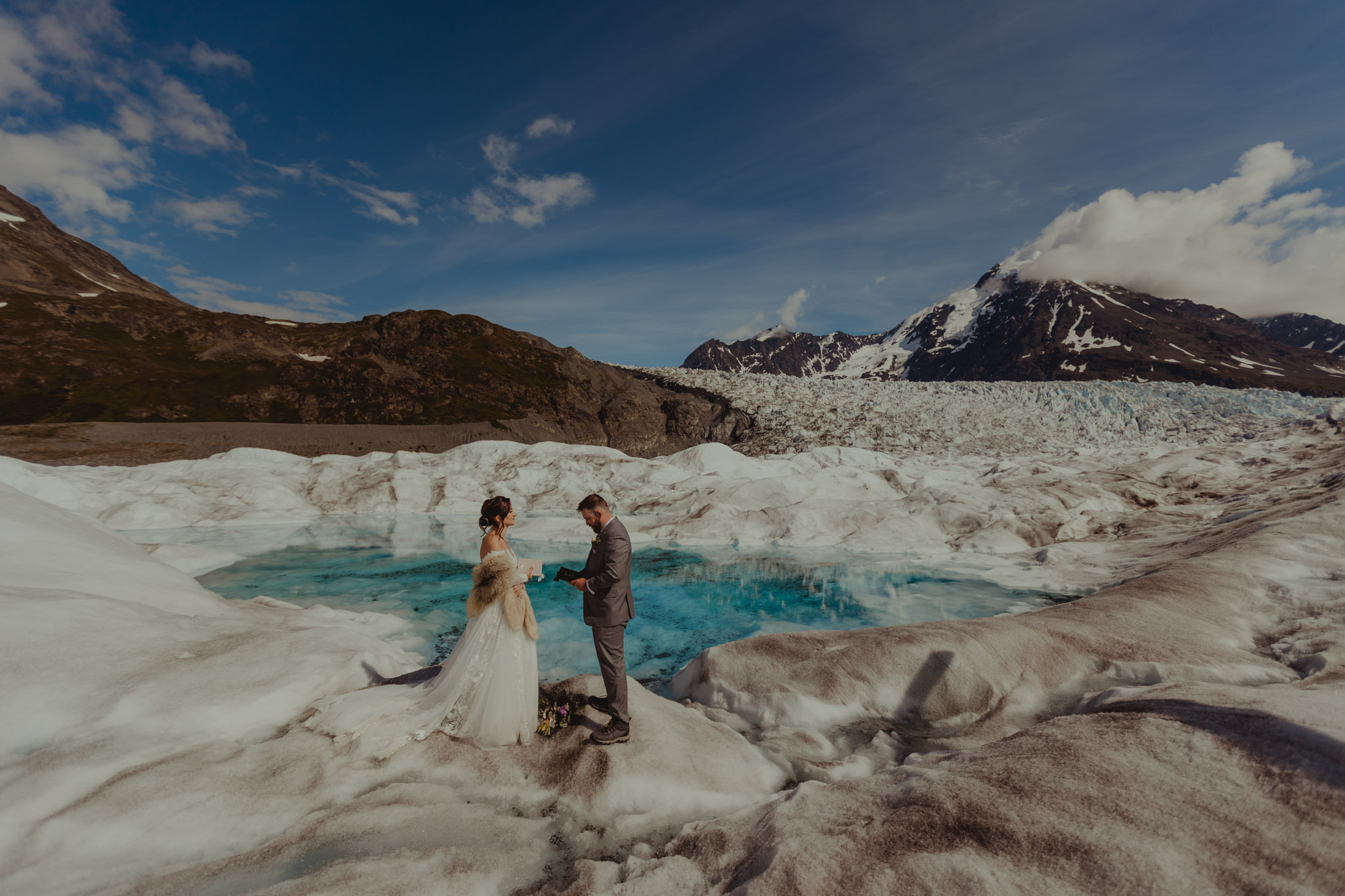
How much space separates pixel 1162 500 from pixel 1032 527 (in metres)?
8.00

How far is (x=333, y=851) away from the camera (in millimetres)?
4805

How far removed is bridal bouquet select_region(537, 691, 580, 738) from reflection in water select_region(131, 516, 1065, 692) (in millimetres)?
4622

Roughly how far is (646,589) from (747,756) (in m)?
12.3

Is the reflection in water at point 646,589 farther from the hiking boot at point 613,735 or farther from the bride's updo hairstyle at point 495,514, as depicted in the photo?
the bride's updo hairstyle at point 495,514

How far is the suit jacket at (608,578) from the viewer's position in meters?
6.61

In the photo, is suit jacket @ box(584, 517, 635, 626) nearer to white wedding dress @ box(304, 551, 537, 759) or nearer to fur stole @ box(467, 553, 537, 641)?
fur stole @ box(467, 553, 537, 641)

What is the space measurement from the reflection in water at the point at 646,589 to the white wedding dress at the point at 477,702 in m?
5.47

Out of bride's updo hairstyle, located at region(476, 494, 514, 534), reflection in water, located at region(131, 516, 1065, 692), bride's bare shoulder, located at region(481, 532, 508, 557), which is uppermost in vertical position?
bride's updo hairstyle, located at region(476, 494, 514, 534)

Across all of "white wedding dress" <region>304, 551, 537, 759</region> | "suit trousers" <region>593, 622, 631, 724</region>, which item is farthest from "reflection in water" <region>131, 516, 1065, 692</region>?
"white wedding dress" <region>304, 551, 537, 759</region>

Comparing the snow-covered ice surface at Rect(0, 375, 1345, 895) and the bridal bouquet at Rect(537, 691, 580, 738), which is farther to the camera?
the bridal bouquet at Rect(537, 691, 580, 738)

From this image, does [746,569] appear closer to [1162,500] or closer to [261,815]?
[261,815]

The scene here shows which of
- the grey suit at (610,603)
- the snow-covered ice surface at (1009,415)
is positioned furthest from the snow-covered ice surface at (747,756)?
the snow-covered ice surface at (1009,415)

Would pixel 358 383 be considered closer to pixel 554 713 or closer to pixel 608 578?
pixel 554 713

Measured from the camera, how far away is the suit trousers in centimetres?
662
